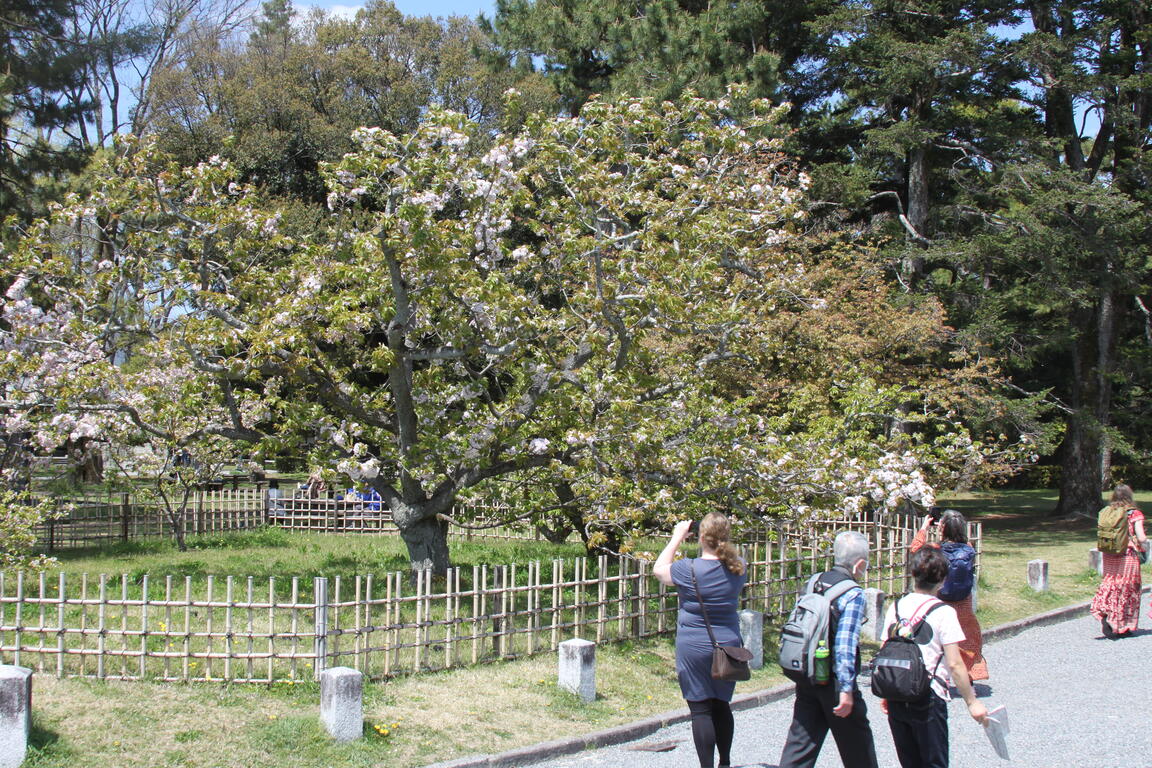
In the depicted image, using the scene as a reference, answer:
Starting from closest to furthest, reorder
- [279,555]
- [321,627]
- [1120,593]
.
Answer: [321,627] < [1120,593] < [279,555]

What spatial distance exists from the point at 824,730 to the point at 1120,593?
7814 mm

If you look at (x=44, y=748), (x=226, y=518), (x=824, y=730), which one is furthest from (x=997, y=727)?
(x=226, y=518)

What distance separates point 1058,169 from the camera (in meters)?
24.0

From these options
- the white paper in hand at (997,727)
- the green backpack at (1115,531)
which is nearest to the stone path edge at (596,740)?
the white paper in hand at (997,727)

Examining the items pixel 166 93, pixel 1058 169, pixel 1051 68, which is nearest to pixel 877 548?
pixel 1058 169

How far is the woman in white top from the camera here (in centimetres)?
505

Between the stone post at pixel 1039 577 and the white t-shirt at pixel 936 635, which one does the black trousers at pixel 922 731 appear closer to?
the white t-shirt at pixel 936 635

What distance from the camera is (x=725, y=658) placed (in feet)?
18.5

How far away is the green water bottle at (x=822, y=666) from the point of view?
16.7ft

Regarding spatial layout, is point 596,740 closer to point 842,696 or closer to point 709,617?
point 709,617

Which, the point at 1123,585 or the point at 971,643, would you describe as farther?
the point at 1123,585

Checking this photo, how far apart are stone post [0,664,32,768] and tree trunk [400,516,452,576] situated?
535 centimetres

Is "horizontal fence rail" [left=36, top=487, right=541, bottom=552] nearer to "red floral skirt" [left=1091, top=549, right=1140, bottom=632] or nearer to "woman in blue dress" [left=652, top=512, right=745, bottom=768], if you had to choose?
"red floral skirt" [left=1091, top=549, right=1140, bottom=632]

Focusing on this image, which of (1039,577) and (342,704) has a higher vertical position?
(342,704)
